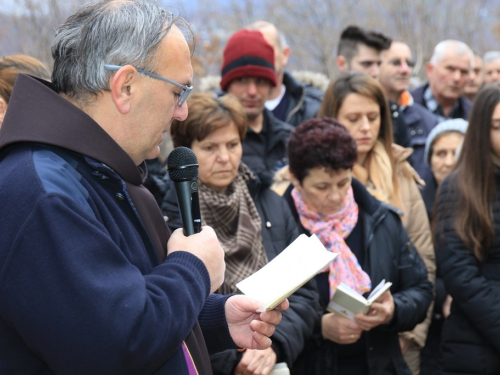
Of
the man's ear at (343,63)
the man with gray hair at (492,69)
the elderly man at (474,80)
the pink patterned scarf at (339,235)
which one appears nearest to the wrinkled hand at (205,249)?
the pink patterned scarf at (339,235)

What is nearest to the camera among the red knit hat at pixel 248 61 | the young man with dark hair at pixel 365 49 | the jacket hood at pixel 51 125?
the jacket hood at pixel 51 125

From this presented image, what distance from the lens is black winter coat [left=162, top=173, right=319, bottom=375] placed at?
3849 millimetres

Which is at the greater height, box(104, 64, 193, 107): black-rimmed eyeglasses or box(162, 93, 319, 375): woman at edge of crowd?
box(104, 64, 193, 107): black-rimmed eyeglasses

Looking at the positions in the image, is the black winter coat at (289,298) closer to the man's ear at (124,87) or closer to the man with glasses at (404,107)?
the man's ear at (124,87)

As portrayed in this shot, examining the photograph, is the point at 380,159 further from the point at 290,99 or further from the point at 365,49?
the point at 365,49

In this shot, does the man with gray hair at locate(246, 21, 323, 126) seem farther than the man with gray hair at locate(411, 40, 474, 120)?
No

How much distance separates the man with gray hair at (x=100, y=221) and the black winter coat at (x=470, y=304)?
228 centimetres

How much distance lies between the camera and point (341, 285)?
4094 mm

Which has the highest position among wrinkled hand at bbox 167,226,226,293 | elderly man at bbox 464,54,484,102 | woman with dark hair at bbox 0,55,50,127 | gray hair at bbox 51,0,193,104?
gray hair at bbox 51,0,193,104

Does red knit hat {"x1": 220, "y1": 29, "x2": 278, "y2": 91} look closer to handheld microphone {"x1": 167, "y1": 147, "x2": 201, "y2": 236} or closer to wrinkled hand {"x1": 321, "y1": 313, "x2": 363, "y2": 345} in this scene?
wrinkled hand {"x1": 321, "y1": 313, "x2": 363, "y2": 345}

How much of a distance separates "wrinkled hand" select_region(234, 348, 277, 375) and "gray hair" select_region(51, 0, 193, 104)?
6.63ft

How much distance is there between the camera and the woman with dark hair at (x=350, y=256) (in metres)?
4.35

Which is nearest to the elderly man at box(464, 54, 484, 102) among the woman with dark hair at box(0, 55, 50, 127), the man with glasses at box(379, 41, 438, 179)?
the man with glasses at box(379, 41, 438, 179)

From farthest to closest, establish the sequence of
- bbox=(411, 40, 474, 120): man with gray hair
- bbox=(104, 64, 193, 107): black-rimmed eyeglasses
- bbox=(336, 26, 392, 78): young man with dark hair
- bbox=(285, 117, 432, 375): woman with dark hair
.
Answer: bbox=(411, 40, 474, 120): man with gray hair → bbox=(336, 26, 392, 78): young man with dark hair → bbox=(285, 117, 432, 375): woman with dark hair → bbox=(104, 64, 193, 107): black-rimmed eyeglasses
